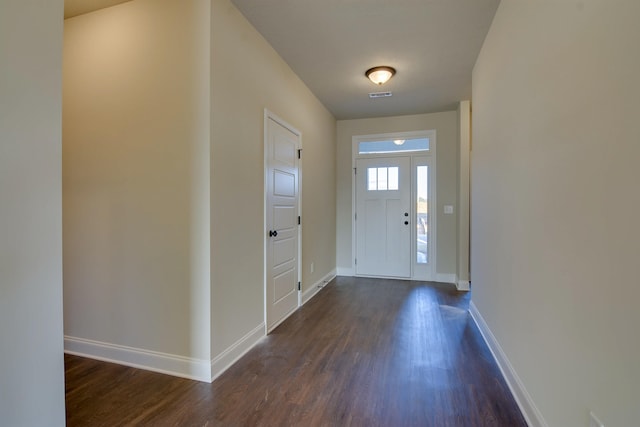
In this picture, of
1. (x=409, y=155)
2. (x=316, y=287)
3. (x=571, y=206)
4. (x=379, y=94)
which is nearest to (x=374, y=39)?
(x=379, y=94)

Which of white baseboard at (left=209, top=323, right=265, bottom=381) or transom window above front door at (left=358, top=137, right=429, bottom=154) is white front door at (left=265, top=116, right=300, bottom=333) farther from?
transom window above front door at (left=358, top=137, right=429, bottom=154)

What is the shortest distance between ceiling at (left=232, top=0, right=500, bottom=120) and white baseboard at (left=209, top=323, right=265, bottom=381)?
2.59 metres

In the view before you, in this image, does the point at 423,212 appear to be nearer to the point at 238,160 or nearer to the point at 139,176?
the point at 238,160

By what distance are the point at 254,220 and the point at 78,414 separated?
1.62 meters

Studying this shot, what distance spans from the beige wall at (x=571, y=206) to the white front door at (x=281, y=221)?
6.28 ft

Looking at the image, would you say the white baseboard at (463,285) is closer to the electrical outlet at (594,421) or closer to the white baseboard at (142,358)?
the electrical outlet at (594,421)

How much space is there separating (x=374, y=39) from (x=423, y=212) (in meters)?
2.89

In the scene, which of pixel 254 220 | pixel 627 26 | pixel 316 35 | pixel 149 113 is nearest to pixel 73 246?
pixel 149 113

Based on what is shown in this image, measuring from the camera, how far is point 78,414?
1.75 metres

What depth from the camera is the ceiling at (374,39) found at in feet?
7.85

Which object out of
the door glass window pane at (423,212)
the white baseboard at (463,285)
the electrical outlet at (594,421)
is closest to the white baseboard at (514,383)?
the electrical outlet at (594,421)

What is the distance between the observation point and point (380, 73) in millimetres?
3389

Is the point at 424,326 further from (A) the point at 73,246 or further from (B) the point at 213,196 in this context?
(A) the point at 73,246

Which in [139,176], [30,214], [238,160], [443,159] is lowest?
[30,214]
